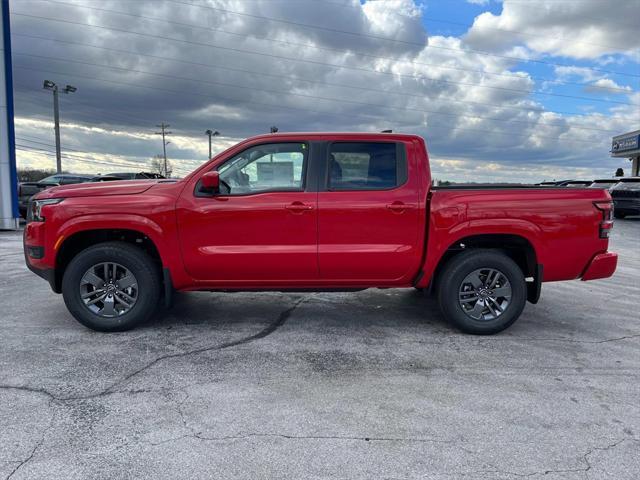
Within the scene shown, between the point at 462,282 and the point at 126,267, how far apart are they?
3.30 m

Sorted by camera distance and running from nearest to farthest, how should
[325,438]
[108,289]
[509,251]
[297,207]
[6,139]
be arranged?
1. [325,438]
2. [297,207]
3. [108,289]
4. [509,251]
5. [6,139]

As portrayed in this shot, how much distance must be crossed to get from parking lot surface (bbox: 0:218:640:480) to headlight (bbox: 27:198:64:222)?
1.13 m

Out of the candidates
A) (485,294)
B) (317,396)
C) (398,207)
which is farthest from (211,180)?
(485,294)

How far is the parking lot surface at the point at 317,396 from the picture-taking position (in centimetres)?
258

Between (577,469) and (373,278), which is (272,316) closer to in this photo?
(373,278)

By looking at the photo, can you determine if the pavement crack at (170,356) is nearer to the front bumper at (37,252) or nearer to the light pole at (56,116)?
the front bumper at (37,252)

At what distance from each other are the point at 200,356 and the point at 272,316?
4.35 ft

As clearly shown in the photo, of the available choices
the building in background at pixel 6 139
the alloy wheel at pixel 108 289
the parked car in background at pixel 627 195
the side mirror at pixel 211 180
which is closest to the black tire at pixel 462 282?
the side mirror at pixel 211 180

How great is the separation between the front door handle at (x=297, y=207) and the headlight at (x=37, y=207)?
222 centimetres

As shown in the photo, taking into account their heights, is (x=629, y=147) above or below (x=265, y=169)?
above

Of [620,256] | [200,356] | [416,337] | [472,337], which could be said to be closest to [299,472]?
[200,356]

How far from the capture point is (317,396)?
3.36m

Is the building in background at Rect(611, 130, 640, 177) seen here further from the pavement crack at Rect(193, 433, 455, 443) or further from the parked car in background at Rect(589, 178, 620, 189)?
the pavement crack at Rect(193, 433, 455, 443)

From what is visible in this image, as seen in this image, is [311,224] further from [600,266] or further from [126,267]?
[600,266]
